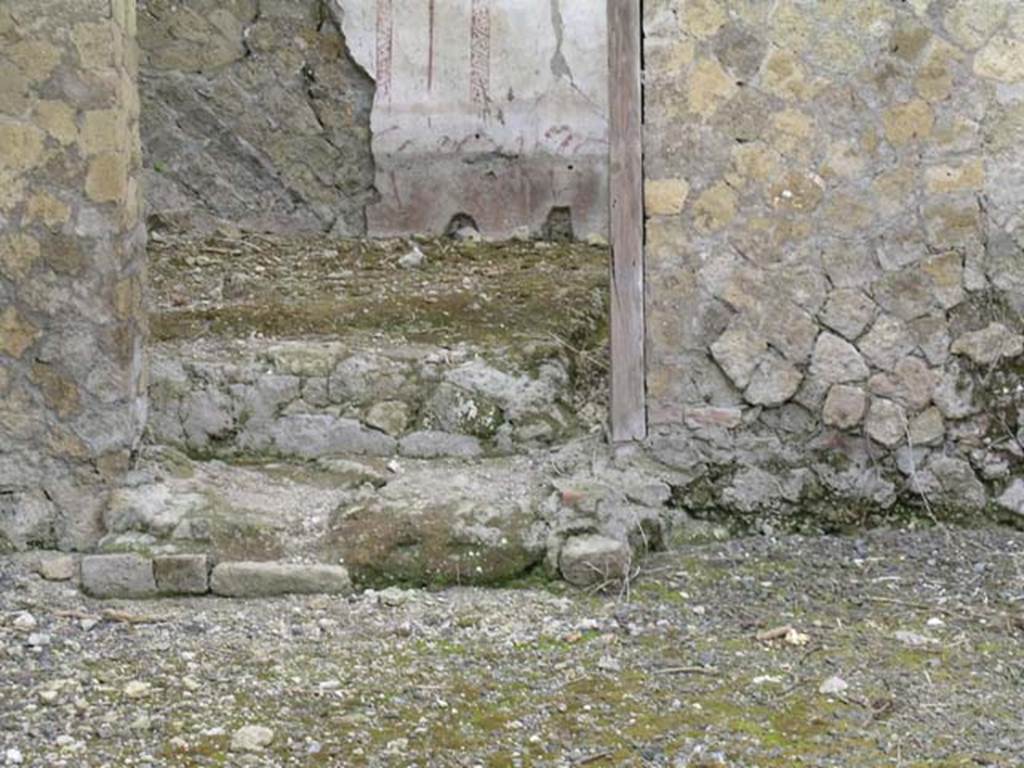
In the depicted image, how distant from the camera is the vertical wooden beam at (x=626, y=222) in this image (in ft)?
14.7

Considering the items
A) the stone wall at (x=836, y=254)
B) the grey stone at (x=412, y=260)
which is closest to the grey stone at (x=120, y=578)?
the stone wall at (x=836, y=254)

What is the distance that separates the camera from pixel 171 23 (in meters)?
7.43

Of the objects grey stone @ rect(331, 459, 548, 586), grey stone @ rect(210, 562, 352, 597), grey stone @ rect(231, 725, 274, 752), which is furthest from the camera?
grey stone @ rect(331, 459, 548, 586)

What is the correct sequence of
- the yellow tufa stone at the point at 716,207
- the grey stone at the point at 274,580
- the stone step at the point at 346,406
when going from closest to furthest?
the grey stone at the point at 274,580 → the yellow tufa stone at the point at 716,207 → the stone step at the point at 346,406

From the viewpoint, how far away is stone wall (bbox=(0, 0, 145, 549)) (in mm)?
4312

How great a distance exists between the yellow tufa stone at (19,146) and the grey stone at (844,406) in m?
2.40

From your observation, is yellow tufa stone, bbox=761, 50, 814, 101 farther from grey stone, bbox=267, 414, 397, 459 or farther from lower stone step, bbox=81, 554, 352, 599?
lower stone step, bbox=81, 554, 352, 599

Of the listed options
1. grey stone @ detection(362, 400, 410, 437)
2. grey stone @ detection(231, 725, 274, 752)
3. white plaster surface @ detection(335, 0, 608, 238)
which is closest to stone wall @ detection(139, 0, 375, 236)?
white plaster surface @ detection(335, 0, 608, 238)

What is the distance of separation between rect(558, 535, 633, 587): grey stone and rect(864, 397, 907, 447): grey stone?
89 centimetres

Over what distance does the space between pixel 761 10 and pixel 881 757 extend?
2241 millimetres

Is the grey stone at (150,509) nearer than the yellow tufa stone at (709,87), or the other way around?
the grey stone at (150,509)

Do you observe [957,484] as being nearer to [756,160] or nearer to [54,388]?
[756,160]

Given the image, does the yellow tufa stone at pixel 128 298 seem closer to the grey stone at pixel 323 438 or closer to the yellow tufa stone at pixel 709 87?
the grey stone at pixel 323 438

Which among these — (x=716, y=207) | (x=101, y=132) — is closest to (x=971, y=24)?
(x=716, y=207)
